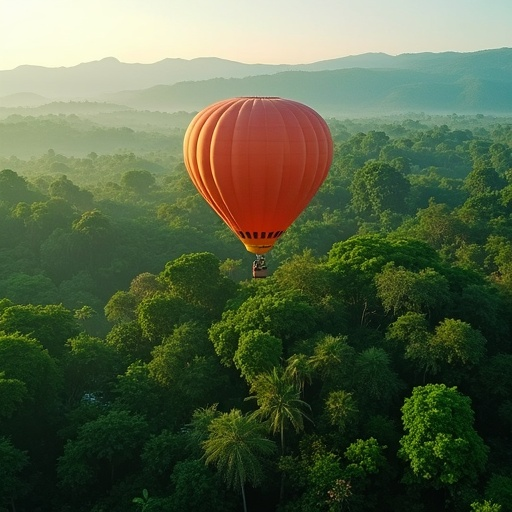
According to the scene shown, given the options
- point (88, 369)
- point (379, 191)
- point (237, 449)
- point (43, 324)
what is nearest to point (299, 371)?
point (237, 449)

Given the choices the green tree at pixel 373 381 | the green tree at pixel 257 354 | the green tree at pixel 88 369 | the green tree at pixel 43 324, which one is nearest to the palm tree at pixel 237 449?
the green tree at pixel 257 354

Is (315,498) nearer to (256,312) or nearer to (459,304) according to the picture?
(256,312)

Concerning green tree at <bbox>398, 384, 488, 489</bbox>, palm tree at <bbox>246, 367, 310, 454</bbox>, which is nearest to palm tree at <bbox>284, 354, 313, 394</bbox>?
palm tree at <bbox>246, 367, 310, 454</bbox>

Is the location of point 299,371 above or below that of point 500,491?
above

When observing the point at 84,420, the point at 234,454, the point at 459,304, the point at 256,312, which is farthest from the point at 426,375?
the point at 84,420

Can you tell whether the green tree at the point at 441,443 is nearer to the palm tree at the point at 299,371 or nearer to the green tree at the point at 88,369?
the palm tree at the point at 299,371

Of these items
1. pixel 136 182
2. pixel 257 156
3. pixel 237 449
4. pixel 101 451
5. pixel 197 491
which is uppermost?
pixel 257 156

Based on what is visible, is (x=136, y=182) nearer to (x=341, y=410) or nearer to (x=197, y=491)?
(x=341, y=410)
